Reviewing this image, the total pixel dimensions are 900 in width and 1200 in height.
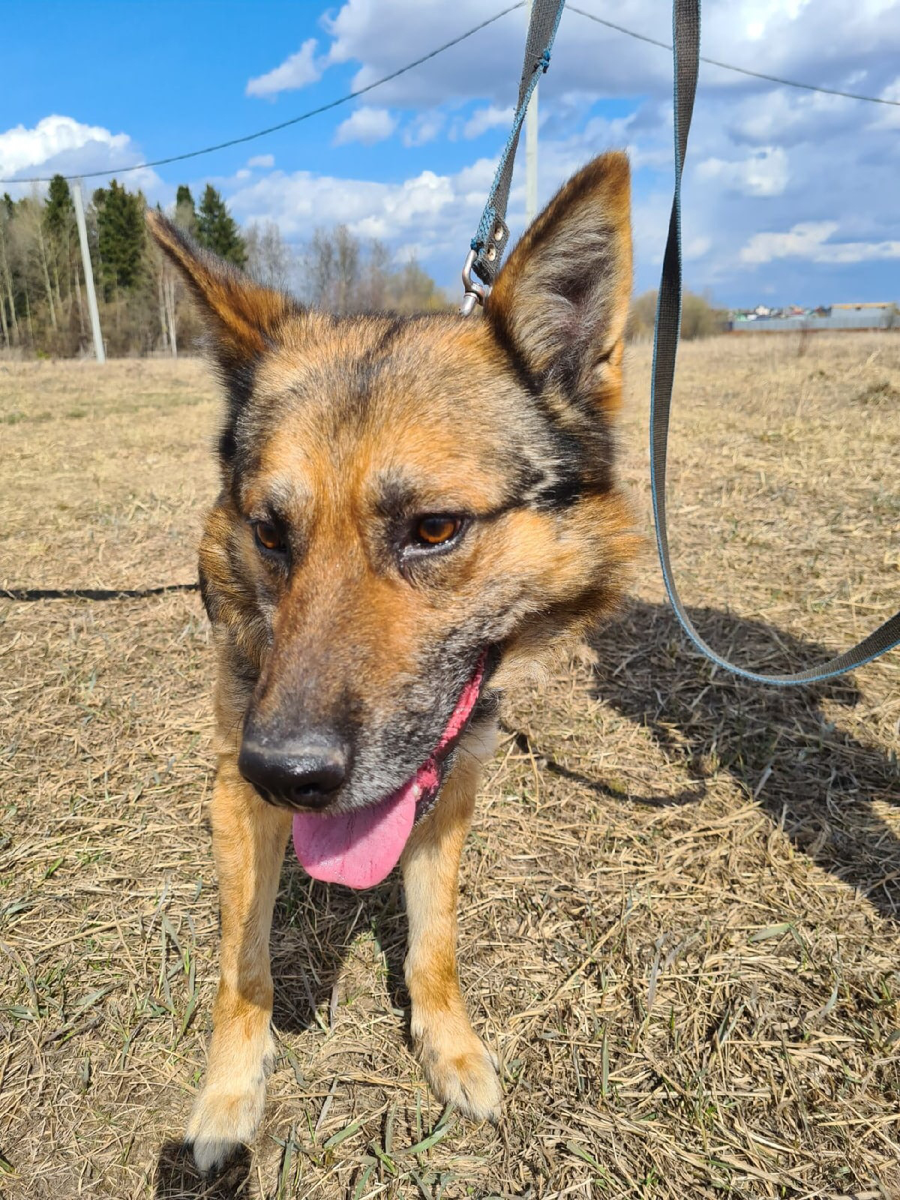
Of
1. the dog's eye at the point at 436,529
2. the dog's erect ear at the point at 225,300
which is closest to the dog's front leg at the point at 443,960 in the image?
the dog's eye at the point at 436,529

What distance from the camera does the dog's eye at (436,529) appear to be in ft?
6.62

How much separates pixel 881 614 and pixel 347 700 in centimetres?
445

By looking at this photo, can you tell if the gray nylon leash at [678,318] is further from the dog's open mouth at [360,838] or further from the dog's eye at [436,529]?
the dog's open mouth at [360,838]

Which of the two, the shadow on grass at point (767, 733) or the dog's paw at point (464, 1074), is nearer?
the dog's paw at point (464, 1074)

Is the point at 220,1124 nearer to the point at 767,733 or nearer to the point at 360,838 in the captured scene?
the point at 360,838

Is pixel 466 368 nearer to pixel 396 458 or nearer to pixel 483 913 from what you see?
pixel 396 458

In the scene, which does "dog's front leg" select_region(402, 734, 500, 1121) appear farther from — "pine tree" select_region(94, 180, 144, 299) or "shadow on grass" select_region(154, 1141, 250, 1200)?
"pine tree" select_region(94, 180, 144, 299)

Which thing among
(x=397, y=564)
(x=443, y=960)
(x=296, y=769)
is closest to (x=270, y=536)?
(x=397, y=564)

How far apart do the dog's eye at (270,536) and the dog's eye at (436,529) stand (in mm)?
402

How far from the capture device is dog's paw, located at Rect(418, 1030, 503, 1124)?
90.4 inches

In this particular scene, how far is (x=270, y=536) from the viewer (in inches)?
84.4

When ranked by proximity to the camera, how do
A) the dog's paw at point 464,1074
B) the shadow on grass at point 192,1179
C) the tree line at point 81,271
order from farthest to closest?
the tree line at point 81,271, the dog's paw at point 464,1074, the shadow on grass at point 192,1179

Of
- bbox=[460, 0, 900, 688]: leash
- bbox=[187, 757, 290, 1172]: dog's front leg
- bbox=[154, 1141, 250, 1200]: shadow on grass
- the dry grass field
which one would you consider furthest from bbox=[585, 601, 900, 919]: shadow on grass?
bbox=[154, 1141, 250, 1200]: shadow on grass

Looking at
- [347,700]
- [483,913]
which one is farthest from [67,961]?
[347,700]
